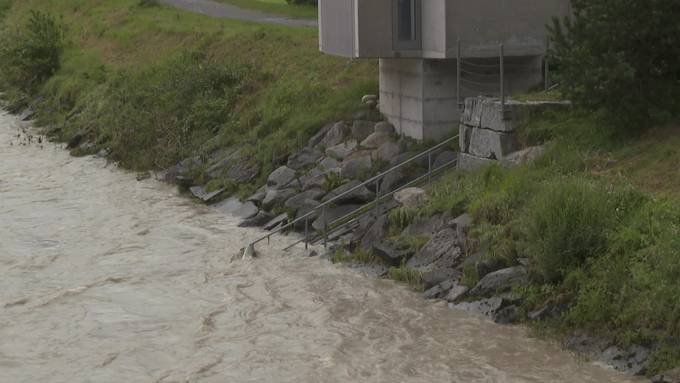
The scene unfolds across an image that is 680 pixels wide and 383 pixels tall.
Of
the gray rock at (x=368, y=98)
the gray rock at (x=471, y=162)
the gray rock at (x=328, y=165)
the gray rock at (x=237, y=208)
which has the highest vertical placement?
the gray rock at (x=368, y=98)

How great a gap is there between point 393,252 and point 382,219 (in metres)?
1.39

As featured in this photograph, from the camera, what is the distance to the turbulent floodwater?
14.8 metres

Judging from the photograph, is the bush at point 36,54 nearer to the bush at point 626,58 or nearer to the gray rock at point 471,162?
the gray rock at point 471,162

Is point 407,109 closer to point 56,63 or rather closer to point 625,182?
point 625,182

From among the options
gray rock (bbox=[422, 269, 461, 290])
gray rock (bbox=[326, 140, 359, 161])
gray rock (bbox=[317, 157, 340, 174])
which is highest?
gray rock (bbox=[326, 140, 359, 161])

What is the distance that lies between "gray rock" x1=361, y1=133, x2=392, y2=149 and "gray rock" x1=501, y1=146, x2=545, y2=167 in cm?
473

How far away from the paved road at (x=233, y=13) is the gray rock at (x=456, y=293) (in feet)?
64.3

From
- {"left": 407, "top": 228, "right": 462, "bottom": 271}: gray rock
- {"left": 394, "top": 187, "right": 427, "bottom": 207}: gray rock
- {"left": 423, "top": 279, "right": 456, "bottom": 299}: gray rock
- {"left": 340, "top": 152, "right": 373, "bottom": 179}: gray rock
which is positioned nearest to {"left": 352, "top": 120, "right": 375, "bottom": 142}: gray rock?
{"left": 340, "top": 152, "right": 373, "bottom": 179}: gray rock

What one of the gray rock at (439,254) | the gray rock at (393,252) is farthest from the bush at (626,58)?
the gray rock at (393,252)

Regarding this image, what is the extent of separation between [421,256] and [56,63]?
25083mm

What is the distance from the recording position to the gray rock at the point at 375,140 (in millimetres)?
24453

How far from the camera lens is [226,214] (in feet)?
79.8

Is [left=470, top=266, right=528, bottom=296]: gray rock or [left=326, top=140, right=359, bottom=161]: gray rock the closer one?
[left=470, top=266, right=528, bottom=296]: gray rock

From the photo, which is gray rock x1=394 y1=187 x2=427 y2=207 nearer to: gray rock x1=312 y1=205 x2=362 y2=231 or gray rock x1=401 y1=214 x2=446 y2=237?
gray rock x1=401 y1=214 x2=446 y2=237
